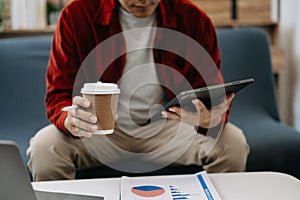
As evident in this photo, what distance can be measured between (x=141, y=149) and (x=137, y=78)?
24cm

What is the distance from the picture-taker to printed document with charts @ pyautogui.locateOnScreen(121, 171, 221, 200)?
1133 millimetres

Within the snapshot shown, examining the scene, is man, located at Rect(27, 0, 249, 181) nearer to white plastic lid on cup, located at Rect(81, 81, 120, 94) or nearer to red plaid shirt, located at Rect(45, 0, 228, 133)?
red plaid shirt, located at Rect(45, 0, 228, 133)

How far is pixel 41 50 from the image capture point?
2.31 m

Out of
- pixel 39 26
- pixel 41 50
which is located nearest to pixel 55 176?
pixel 41 50

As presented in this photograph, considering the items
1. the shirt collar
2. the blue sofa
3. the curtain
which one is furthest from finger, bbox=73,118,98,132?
the curtain

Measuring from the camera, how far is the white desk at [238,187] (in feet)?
3.78

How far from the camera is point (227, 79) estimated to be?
229 centimetres

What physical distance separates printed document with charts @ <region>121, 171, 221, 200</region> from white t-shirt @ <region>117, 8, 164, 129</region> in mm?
445

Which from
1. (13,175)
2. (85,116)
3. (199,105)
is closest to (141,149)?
(199,105)

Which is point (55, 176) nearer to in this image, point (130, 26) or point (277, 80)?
point (130, 26)

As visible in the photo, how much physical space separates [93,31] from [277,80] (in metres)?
1.69

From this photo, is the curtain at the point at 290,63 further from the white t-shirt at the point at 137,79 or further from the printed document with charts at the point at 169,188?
the printed document with charts at the point at 169,188

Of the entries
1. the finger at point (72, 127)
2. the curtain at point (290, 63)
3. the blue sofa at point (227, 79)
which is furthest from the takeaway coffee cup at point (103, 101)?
the curtain at point (290, 63)

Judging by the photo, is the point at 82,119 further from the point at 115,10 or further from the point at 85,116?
the point at 115,10
